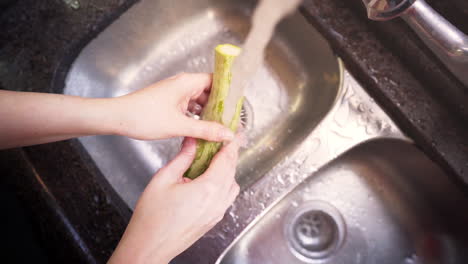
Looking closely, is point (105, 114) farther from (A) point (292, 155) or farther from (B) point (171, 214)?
(A) point (292, 155)

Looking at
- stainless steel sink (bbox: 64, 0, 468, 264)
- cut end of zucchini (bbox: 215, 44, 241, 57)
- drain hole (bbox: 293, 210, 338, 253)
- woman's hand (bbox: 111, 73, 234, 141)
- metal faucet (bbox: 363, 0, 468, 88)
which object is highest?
metal faucet (bbox: 363, 0, 468, 88)

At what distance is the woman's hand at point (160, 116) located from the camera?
602 millimetres

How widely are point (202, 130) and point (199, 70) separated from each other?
39 cm

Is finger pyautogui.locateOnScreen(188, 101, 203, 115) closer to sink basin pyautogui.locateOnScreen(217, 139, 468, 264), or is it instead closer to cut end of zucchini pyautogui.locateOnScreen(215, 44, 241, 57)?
cut end of zucchini pyautogui.locateOnScreen(215, 44, 241, 57)

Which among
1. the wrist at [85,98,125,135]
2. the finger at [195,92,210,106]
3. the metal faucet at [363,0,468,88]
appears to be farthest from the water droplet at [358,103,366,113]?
the wrist at [85,98,125,135]

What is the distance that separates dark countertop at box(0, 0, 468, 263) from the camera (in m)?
0.66

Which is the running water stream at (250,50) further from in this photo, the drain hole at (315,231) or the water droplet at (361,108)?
the drain hole at (315,231)

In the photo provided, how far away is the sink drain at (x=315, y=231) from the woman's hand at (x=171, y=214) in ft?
1.15

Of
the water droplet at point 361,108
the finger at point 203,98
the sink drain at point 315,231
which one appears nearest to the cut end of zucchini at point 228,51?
the finger at point 203,98

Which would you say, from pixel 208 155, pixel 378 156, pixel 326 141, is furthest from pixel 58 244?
pixel 378 156

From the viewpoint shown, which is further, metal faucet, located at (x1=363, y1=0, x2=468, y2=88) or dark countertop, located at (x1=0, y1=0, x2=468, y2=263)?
dark countertop, located at (x1=0, y1=0, x2=468, y2=263)

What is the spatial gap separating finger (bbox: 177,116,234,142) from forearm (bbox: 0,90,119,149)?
0.43 feet

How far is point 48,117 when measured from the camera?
0.58 m

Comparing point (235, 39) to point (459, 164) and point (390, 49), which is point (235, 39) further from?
point (459, 164)
